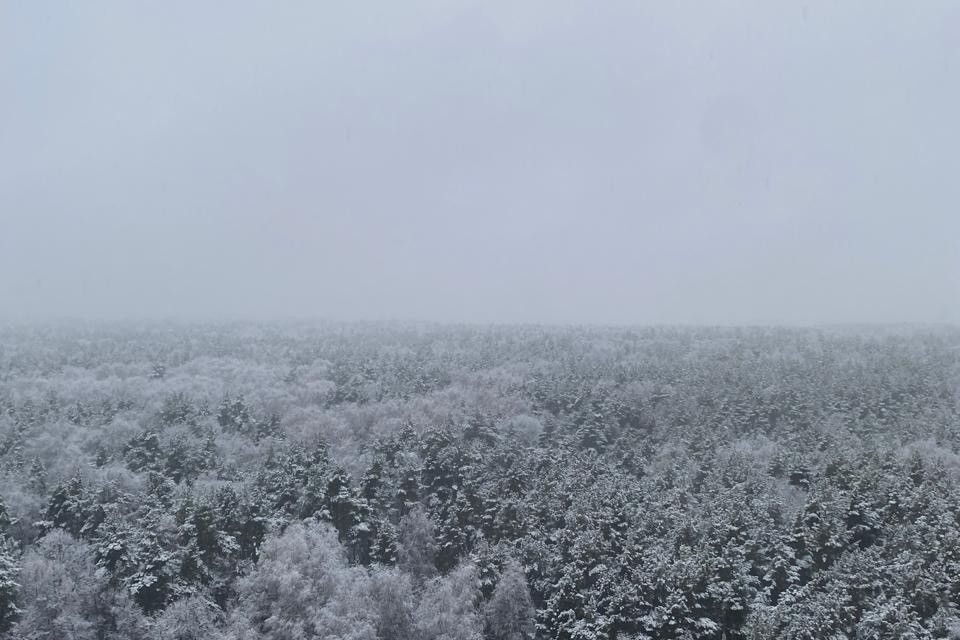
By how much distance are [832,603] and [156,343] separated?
197 meters

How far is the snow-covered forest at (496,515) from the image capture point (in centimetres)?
4053

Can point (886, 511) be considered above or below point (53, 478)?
above

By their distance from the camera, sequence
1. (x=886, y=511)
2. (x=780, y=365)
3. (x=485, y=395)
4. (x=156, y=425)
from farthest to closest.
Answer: (x=780, y=365), (x=485, y=395), (x=156, y=425), (x=886, y=511)

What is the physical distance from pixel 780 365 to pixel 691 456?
6601cm

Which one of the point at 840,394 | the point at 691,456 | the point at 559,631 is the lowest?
the point at 559,631

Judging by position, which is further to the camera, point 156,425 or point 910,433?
point 156,425

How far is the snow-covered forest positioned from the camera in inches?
1596

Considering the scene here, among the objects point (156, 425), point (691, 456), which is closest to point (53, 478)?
point (156, 425)

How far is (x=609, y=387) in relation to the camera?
10869 centimetres

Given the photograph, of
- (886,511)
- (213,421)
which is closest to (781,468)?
(886,511)

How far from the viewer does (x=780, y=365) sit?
125062mm

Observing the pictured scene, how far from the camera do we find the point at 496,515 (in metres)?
55.9

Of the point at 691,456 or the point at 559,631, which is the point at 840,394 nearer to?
the point at 691,456

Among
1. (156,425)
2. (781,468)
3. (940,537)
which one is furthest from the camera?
(156,425)
